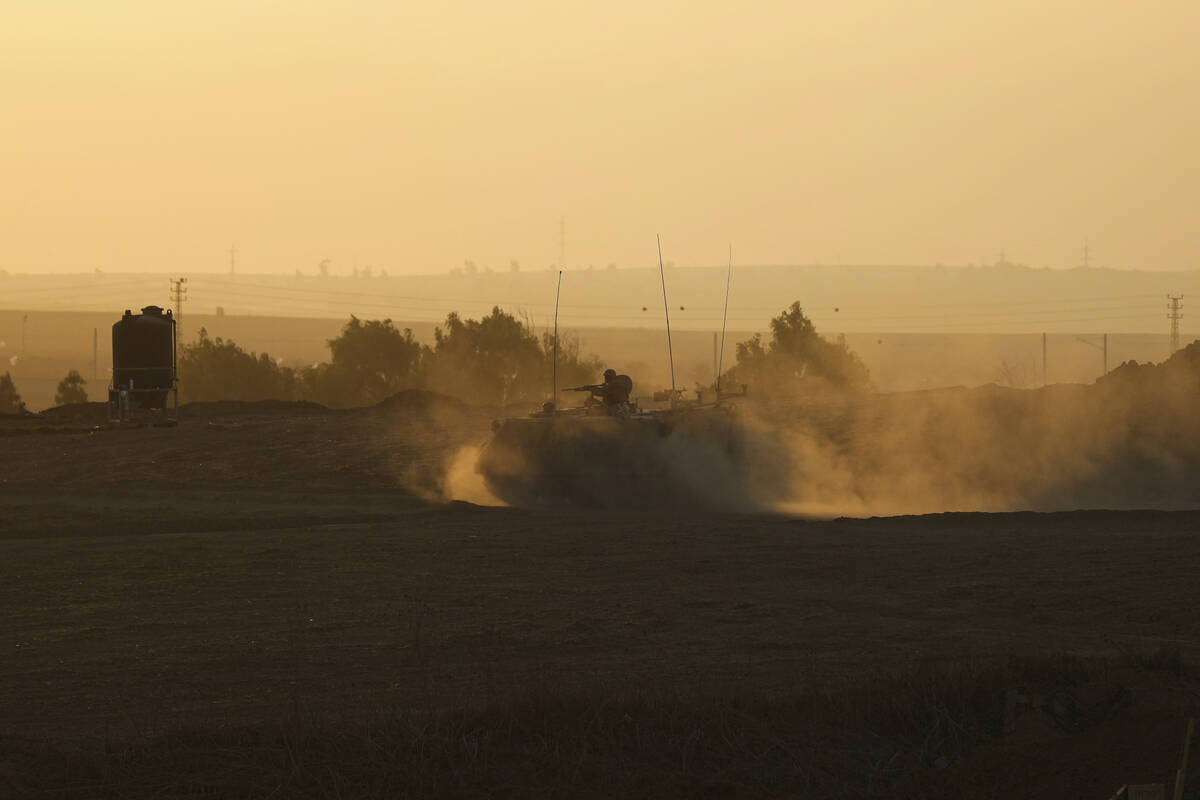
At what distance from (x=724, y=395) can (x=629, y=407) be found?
290cm

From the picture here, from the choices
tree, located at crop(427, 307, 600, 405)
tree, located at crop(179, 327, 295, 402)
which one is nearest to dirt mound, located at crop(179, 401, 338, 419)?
tree, located at crop(427, 307, 600, 405)

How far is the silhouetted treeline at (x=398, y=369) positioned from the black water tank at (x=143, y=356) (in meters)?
21.5

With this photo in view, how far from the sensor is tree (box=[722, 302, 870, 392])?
60.3m

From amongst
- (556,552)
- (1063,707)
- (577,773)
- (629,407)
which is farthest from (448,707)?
(629,407)

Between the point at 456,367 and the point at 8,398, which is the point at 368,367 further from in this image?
the point at 8,398

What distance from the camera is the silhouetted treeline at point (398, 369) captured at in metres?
63.7

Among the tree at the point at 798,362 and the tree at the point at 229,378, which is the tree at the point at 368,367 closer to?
the tree at the point at 229,378

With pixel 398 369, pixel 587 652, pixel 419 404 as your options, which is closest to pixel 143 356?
pixel 419 404

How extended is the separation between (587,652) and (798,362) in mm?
49119

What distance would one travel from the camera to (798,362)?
62031mm

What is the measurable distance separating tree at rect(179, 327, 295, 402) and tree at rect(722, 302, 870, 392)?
18.5 m

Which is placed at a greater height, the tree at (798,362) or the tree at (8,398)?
the tree at (798,362)

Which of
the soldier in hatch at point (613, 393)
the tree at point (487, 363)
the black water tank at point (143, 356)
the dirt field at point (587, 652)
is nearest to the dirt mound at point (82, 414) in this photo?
the black water tank at point (143, 356)

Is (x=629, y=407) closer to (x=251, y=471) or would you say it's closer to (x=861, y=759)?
(x=251, y=471)
